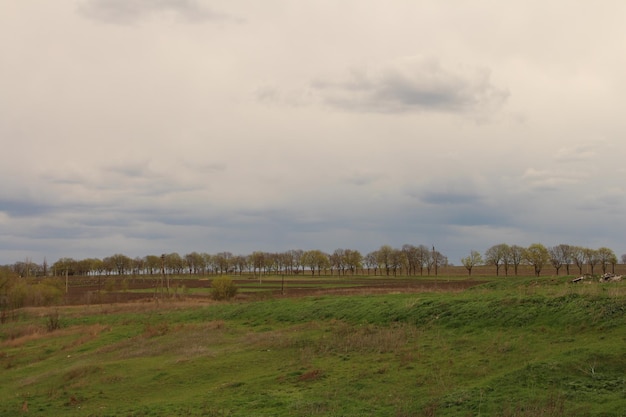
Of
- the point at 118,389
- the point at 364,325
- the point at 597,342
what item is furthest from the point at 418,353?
the point at 118,389

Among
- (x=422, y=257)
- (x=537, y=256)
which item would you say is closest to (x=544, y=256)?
(x=537, y=256)

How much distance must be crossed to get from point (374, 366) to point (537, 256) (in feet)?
412

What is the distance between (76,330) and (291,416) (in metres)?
36.0

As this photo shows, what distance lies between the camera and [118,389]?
69.7ft

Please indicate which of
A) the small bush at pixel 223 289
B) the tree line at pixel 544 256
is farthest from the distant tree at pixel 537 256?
the small bush at pixel 223 289

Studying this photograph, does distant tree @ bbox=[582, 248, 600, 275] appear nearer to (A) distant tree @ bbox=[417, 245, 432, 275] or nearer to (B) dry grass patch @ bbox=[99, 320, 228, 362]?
(A) distant tree @ bbox=[417, 245, 432, 275]

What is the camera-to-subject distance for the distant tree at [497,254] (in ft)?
468

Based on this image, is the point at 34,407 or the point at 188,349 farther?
the point at 188,349

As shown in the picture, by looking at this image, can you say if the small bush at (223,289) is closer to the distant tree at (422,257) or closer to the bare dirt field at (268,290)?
the bare dirt field at (268,290)

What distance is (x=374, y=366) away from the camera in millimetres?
19375

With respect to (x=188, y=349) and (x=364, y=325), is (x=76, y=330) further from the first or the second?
(x=364, y=325)

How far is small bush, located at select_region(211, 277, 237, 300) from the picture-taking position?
77.7 meters

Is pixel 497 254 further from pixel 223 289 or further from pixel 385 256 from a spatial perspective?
pixel 223 289

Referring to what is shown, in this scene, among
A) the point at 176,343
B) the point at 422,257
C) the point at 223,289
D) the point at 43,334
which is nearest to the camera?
the point at 176,343
